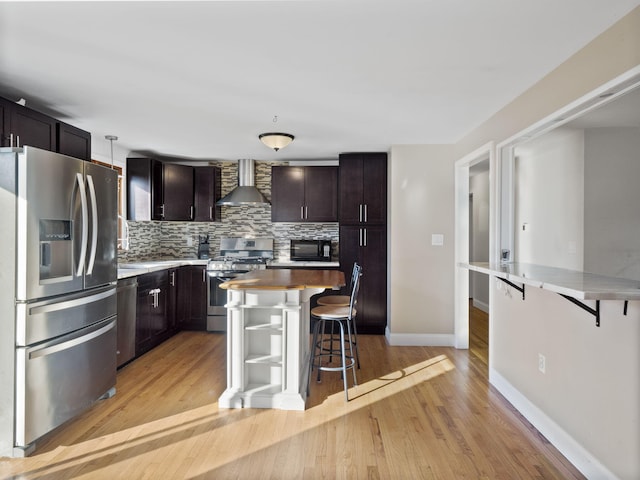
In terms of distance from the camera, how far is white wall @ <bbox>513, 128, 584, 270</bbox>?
231 centimetres

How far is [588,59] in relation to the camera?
2.11 metres

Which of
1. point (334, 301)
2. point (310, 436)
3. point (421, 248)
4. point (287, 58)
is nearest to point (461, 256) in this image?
point (421, 248)

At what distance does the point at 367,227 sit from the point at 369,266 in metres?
0.50

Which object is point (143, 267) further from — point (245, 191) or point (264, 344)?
point (264, 344)

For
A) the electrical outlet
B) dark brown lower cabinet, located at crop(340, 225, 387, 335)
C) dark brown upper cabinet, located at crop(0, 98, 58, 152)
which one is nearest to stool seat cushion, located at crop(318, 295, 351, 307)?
dark brown lower cabinet, located at crop(340, 225, 387, 335)

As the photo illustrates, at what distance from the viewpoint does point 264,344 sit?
300cm

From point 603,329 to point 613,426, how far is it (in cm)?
46

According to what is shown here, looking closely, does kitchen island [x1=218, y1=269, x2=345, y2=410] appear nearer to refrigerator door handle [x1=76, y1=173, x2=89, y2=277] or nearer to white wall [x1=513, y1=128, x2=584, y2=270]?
refrigerator door handle [x1=76, y1=173, x2=89, y2=277]

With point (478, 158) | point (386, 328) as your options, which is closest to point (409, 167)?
point (478, 158)

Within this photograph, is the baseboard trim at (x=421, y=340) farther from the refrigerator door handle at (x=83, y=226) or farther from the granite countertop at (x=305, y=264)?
the refrigerator door handle at (x=83, y=226)

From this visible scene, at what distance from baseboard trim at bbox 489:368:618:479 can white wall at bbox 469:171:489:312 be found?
3.45 metres

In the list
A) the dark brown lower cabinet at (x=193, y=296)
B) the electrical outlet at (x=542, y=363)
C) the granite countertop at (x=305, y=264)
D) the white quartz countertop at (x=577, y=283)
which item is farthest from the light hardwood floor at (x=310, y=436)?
the granite countertop at (x=305, y=264)

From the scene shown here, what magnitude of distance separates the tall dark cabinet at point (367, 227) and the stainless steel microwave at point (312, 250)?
0.43 metres

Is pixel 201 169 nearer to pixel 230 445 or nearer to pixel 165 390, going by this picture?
pixel 165 390
